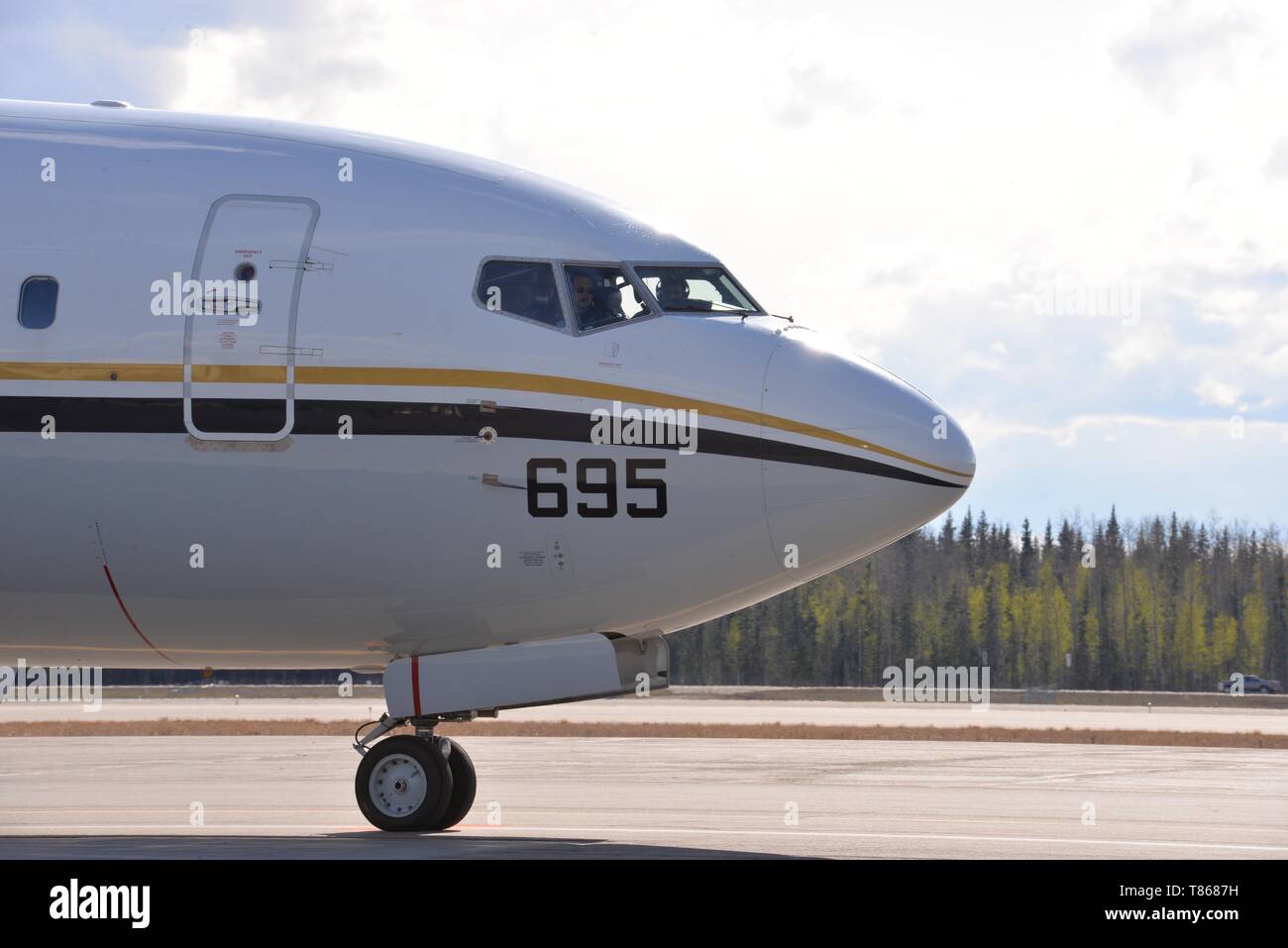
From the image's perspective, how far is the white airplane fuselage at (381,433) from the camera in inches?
546

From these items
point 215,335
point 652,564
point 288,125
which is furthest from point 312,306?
point 652,564

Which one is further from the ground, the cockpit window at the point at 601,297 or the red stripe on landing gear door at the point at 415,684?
the cockpit window at the point at 601,297

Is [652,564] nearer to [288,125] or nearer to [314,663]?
[314,663]

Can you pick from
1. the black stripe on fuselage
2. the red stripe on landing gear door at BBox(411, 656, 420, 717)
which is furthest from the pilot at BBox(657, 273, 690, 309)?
the red stripe on landing gear door at BBox(411, 656, 420, 717)

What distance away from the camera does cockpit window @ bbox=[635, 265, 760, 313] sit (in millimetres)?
14516

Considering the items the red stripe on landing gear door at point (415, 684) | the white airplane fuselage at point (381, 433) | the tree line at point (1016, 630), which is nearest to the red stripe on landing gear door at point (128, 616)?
the white airplane fuselage at point (381, 433)

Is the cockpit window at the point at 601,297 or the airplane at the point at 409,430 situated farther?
the cockpit window at the point at 601,297

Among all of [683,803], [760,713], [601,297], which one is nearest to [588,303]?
[601,297]

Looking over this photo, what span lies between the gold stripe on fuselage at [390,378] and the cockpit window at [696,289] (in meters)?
1.04

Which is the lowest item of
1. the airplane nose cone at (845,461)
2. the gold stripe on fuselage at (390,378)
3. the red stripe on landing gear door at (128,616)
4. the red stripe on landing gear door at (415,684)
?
the red stripe on landing gear door at (415,684)

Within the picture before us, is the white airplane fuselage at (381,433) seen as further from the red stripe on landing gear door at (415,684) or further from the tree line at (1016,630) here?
the tree line at (1016,630)
